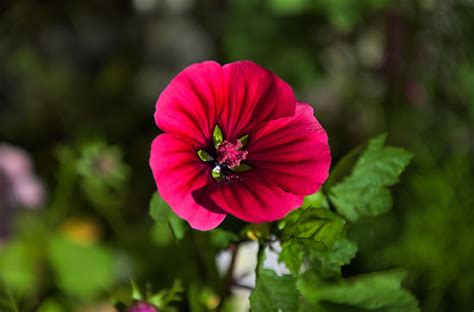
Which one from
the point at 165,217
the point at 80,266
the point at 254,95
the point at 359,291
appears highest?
the point at 254,95

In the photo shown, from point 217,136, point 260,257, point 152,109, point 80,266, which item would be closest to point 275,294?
point 260,257

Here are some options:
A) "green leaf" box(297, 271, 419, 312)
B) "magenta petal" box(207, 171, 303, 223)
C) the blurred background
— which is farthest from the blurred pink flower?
"magenta petal" box(207, 171, 303, 223)

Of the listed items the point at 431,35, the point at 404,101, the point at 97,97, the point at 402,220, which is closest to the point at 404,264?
the point at 402,220

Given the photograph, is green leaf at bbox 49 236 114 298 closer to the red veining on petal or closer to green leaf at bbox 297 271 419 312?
green leaf at bbox 297 271 419 312

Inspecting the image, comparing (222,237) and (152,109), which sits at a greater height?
(152,109)

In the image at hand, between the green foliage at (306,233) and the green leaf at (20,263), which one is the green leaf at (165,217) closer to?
the green foliage at (306,233)

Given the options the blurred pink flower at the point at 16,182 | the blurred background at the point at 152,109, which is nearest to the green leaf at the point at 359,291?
the blurred background at the point at 152,109

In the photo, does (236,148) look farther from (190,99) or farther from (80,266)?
(80,266)
